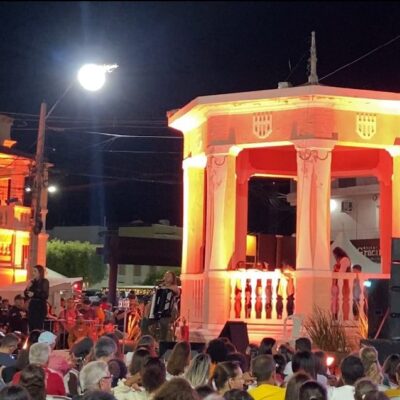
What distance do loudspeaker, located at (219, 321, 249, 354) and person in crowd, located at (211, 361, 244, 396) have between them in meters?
7.38

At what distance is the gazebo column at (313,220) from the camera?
1611 centimetres

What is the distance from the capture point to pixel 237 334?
15031mm

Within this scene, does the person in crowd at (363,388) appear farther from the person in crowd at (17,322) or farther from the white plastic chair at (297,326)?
the person in crowd at (17,322)

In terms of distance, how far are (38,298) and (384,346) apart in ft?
21.9

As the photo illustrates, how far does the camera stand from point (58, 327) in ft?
67.1

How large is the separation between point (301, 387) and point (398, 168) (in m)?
11.6

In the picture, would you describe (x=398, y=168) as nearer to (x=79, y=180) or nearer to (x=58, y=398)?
(x=58, y=398)

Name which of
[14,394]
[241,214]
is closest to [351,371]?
[14,394]

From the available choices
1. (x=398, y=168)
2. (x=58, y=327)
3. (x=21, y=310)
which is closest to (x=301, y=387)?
(x=398, y=168)

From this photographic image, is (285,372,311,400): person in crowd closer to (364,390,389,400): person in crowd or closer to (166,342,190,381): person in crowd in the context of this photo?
(364,390,389,400): person in crowd

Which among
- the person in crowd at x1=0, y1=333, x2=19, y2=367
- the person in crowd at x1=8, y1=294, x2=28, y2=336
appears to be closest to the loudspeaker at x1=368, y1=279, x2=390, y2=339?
the person in crowd at x1=0, y1=333, x2=19, y2=367

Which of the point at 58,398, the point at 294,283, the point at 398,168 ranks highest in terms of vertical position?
the point at 398,168

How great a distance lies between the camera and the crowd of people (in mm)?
6066

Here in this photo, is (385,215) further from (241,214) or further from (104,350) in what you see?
(104,350)
